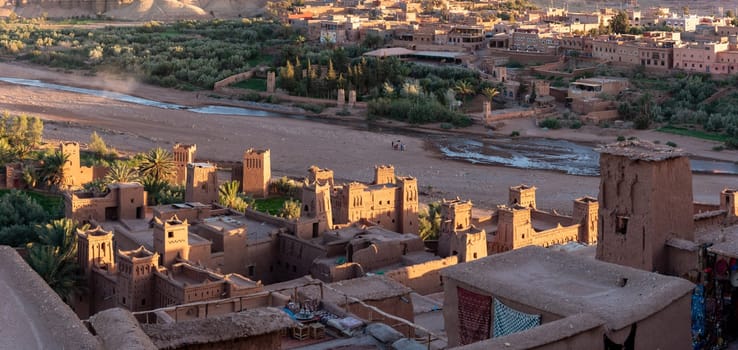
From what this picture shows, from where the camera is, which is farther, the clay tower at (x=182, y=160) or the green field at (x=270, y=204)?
the clay tower at (x=182, y=160)

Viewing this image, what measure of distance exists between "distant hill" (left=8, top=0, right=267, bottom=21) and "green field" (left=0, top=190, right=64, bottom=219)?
69505 mm

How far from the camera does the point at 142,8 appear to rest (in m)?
101

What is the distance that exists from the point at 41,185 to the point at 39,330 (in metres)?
24.6

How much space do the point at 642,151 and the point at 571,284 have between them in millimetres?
3966

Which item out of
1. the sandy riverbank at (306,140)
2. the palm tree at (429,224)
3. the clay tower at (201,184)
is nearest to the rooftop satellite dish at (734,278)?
the palm tree at (429,224)

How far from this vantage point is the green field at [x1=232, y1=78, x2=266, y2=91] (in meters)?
55.5

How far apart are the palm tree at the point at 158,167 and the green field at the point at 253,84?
25476 millimetres

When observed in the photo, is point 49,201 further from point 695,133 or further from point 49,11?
point 49,11

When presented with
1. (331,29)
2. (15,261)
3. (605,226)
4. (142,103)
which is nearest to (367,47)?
(331,29)

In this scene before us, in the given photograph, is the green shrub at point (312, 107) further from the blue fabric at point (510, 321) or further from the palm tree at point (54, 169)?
the blue fabric at point (510, 321)

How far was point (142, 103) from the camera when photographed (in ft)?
169

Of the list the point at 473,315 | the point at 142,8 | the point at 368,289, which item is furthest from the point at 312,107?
the point at 142,8

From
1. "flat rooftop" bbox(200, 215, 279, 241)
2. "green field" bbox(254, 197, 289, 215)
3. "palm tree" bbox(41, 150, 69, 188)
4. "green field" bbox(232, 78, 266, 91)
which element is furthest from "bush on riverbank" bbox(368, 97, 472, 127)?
"flat rooftop" bbox(200, 215, 279, 241)

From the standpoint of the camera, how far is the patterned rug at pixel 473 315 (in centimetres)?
888
